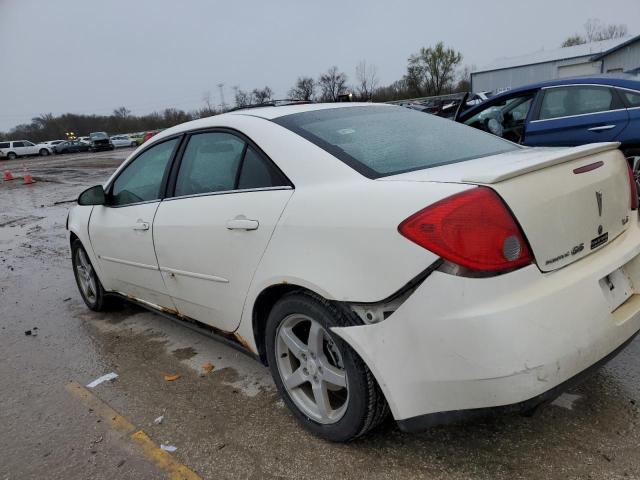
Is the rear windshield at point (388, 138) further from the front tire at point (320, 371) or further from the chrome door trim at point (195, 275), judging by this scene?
the chrome door trim at point (195, 275)

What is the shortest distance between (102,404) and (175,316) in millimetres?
711

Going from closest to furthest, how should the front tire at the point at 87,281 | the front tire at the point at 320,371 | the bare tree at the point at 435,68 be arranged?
the front tire at the point at 320,371 → the front tire at the point at 87,281 → the bare tree at the point at 435,68

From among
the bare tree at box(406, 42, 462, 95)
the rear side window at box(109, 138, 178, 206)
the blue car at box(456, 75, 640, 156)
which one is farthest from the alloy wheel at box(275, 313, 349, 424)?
the bare tree at box(406, 42, 462, 95)

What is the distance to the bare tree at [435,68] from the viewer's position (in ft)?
233

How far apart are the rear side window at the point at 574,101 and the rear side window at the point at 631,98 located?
141 millimetres

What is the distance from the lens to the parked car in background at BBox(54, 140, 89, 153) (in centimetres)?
4872

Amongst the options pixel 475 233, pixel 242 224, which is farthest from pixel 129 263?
pixel 475 233

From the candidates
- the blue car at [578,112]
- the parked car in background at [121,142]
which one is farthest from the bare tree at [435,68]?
the blue car at [578,112]

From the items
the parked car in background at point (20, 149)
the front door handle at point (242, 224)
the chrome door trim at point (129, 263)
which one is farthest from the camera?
the parked car in background at point (20, 149)

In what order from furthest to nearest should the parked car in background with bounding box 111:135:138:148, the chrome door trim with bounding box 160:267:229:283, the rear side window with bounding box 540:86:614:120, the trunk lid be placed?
the parked car in background with bounding box 111:135:138:148
the rear side window with bounding box 540:86:614:120
the chrome door trim with bounding box 160:267:229:283
the trunk lid

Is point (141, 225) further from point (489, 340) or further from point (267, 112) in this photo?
point (489, 340)

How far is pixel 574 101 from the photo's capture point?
243 inches

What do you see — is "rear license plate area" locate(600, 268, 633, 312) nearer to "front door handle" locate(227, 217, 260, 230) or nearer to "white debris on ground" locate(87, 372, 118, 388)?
"front door handle" locate(227, 217, 260, 230)

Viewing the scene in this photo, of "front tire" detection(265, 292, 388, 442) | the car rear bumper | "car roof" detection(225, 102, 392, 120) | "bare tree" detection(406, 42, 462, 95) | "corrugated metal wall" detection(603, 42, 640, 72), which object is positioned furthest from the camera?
"bare tree" detection(406, 42, 462, 95)
